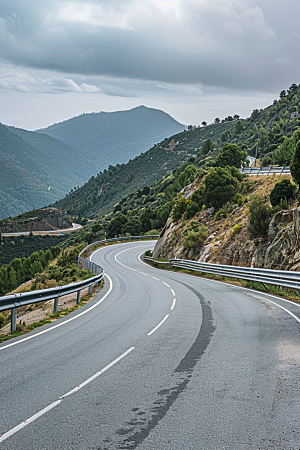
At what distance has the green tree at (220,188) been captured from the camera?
3847 cm

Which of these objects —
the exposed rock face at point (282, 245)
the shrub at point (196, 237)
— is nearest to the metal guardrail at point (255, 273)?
the exposed rock face at point (282, 245)

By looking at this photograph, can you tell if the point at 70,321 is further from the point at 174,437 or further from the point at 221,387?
the point at 174,437

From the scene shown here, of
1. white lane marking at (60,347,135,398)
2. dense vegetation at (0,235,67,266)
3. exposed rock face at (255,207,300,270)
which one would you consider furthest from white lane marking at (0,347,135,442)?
dense vegetation at (0,235,67,266)

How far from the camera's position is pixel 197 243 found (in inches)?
1373

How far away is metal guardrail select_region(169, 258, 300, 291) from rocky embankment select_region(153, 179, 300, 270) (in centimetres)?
131

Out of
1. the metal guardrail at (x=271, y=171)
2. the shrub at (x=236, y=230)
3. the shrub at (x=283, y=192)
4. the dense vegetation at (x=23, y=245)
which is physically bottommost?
the dense vegetation at (x=23, y=245)

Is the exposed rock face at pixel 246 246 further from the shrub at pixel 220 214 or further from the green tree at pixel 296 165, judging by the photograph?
the green tree at pixel 296 165

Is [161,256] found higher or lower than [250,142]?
lower

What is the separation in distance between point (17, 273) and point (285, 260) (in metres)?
57.4

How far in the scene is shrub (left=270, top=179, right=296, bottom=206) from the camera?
2550 centimetres

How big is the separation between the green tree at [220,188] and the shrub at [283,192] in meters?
12.2

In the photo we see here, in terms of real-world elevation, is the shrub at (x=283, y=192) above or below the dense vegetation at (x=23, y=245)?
above

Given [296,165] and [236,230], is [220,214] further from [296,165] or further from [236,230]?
[296,165]

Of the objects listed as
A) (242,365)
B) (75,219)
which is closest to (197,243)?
(242,365)
